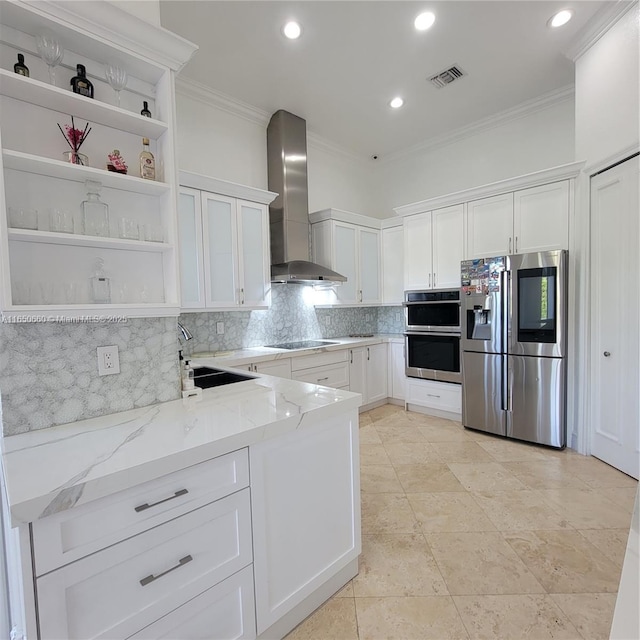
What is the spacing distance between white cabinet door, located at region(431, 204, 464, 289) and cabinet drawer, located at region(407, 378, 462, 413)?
110 cm

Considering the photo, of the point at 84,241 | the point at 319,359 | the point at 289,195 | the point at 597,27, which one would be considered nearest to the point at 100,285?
the point at 84,241

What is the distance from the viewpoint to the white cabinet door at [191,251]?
2889mm

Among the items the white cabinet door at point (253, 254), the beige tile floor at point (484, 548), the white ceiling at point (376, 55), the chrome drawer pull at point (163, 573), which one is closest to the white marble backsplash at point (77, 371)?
the chrome drawer pull at point (163, 573)

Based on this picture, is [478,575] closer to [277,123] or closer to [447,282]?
[447,282]

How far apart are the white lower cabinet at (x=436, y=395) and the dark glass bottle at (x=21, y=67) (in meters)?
3.90

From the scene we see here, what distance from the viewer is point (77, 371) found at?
1.37 m

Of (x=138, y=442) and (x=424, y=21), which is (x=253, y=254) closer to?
(x=424, y=21)

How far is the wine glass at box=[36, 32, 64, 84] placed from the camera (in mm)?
1262

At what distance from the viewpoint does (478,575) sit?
170 centimetres

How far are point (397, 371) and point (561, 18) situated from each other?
3522 mm

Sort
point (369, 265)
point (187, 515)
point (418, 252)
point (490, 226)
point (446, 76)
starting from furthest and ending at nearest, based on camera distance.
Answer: point (369, 265), point (418, 252), point (490, 226), point (446, 76), point (187, 515)

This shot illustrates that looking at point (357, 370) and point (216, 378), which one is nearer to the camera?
point (216, 378)

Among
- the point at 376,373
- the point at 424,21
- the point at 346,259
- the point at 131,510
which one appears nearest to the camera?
the point at 131,510

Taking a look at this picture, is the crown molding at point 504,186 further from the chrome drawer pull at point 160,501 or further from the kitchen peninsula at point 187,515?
the chrome drawer pull at point 160,501
